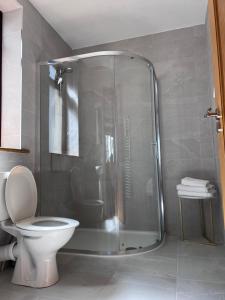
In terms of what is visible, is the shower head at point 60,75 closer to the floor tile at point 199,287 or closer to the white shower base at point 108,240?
the white shower base at point 108,240

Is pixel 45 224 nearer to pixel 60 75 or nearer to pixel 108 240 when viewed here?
pixel 108 240

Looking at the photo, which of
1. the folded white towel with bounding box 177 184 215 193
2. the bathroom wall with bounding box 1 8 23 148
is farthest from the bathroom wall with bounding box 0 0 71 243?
the folded white towel with bounding box 177 184 215 193

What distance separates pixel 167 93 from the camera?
269 cm

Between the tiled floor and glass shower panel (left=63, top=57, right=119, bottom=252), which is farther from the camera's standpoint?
glass shower panel (left=63, top=57, right=119, bottom=252)

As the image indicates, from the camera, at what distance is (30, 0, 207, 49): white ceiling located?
229cm

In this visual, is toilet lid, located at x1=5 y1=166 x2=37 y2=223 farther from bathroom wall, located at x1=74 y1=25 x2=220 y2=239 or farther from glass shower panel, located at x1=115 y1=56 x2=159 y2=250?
bathroom wall, located at x1=74 y1=25 x2=220 y2=239

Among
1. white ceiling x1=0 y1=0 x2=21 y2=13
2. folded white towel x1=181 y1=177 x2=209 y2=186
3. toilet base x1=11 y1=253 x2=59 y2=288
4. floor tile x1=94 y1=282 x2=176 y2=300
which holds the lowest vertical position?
floor tile x1=94 y1=282 x2=176 y2=300

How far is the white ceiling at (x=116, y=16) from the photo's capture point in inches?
90.1

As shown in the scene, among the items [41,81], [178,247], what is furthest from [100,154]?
[178,247]

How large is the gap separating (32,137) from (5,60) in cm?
76

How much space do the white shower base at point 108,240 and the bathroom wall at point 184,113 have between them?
1.74ft

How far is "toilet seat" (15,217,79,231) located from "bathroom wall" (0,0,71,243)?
517mm

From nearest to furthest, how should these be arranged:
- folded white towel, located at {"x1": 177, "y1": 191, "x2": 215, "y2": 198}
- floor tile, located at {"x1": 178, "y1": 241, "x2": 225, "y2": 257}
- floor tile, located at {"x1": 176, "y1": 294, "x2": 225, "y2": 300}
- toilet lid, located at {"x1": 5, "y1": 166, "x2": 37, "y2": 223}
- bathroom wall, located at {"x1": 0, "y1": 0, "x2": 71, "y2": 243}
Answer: floor tile, located at {"x1": 176, "y1": 294, "x2": 225, "y2": 300} < toilet lid, located at {"x1": 5, "y1": 166, "x2": 37, "y2": 223} < floor tile, located at {"x1": 178, "y1": 241, "x2": 225, "y2": 257} < bathroom wall, located at {"x1": 0, "y1": 0, "x2": 71, "y2": 243} < folded white towel, located at {"x1": 177, "y1": 191, "x2": 215, "y2": 198}

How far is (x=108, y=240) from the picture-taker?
2076 millimetres
